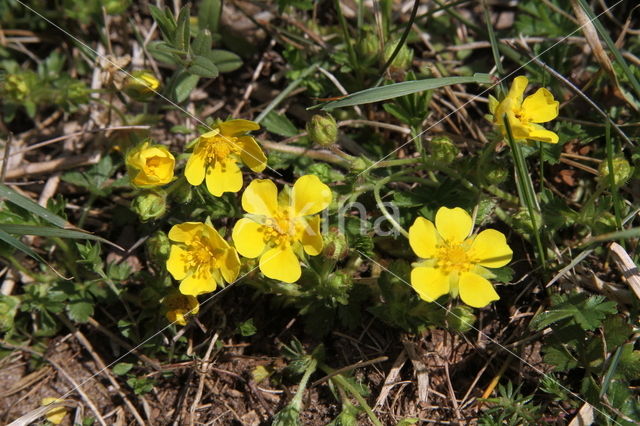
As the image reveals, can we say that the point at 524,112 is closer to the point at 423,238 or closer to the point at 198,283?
the point at 423,238

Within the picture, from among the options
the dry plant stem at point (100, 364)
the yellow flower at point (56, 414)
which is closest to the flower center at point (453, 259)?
the dry plant stem at point (100, 364)

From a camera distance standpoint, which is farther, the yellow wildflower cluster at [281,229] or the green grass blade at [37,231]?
the green grass blade at [37,231]

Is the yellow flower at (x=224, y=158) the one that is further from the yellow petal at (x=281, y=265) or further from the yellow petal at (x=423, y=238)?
the yellow petal at (x=423, y=238)

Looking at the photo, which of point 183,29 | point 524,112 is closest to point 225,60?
point 183,29

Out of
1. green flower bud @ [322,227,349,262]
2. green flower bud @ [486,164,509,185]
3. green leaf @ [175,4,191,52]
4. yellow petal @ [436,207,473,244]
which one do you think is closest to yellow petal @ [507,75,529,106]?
green flower bud @ [486,164,509,185]

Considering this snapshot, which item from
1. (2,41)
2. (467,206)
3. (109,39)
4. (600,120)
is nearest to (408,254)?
(467,206)
